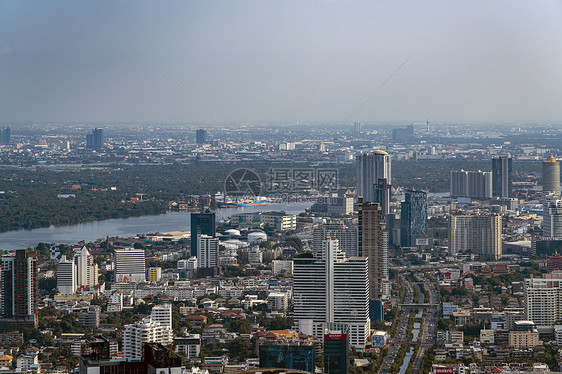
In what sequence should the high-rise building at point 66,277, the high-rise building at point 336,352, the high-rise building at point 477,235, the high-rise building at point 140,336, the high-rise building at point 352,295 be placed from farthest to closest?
the high-rise building at point 477,235
the high-rise building at point 66,277
the high-rise building at point 352,295
the high-rise building at point 336,352
the high-rise building at point 140,336

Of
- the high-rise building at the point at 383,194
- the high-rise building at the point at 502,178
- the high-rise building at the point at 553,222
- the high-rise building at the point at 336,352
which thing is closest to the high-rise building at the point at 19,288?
the high-rise building at the point at 336,352

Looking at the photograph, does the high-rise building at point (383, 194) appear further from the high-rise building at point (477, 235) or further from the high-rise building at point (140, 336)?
the high-rise building at point (140, 336)

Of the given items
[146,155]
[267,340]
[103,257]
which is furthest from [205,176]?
[267,340]

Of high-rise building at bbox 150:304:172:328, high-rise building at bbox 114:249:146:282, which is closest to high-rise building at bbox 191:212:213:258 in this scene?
high-rise building at bbox 114:249:146:282

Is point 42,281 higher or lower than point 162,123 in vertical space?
lower

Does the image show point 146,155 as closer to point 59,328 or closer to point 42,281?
point 42,281

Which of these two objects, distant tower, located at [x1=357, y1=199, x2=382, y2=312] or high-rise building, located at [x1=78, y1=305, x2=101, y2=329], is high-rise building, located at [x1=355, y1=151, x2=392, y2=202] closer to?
distant tower, located at [x1=357, y1=199, x2=382, y2=312]
